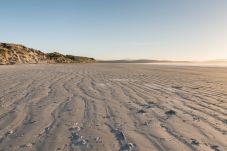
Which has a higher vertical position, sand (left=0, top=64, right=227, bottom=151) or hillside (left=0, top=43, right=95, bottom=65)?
sand (left=0, top=64, right=227, bottom=151)

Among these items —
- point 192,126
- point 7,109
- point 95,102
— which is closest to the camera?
point 192,126

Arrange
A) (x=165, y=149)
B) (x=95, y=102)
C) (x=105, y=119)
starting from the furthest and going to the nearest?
(x=95, y=102) → (x=105, y=119) → (x=165, y=149)

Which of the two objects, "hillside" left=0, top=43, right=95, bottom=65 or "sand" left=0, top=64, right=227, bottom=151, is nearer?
"sand" left=0, top=64, right=227, bottom=151

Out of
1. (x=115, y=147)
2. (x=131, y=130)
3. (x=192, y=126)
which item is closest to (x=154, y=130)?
(x=131, y=130)

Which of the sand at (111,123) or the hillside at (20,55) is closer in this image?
the sand at (111,123)

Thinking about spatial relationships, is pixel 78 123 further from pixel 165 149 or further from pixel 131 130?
pixel 165 149

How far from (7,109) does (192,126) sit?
3579mm

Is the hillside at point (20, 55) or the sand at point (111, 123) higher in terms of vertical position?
the sand at point (111, 123)

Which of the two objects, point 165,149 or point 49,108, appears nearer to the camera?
point 165,149

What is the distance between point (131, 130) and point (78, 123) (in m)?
0.93

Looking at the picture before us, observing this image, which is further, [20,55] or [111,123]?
[20,55]

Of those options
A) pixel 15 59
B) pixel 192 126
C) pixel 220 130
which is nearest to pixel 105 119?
pixel 192 126

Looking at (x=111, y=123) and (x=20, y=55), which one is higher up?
(x=111, y=123)

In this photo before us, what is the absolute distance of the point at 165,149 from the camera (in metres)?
3.64
